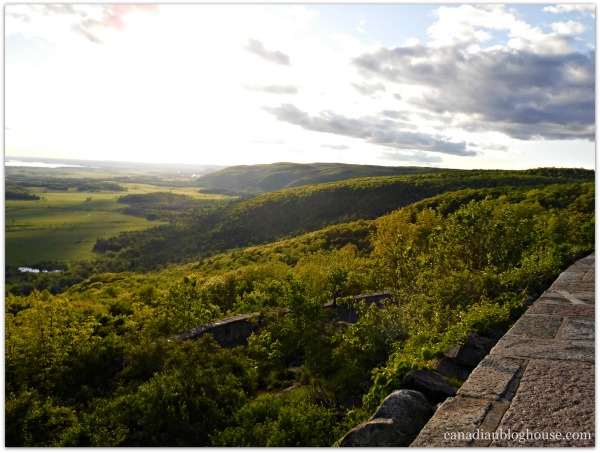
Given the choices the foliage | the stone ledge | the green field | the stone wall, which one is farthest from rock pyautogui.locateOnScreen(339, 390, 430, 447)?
the green field

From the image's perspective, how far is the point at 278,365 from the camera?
11734 mm

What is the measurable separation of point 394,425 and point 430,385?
3.10ft

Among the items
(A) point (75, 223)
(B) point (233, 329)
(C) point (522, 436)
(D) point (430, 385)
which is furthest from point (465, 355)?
(A) point (75, 223)

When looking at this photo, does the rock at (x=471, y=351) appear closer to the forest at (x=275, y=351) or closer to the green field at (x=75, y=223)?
the forest at (x=275, y=351)

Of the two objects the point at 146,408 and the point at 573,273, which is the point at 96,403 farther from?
the point at 573,273

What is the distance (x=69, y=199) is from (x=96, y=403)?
291 ft

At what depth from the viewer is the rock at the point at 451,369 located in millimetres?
5949

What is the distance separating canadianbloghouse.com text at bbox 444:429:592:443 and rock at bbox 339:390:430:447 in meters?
0.94

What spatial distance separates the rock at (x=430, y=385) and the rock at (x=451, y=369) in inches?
15.7

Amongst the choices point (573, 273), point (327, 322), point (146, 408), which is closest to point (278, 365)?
point (327, 322)

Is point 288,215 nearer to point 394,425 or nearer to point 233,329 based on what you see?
point 233,329

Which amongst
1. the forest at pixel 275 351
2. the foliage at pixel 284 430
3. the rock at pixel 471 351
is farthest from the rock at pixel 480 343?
the foliage at pixel 284 430

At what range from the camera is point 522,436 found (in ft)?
11.7

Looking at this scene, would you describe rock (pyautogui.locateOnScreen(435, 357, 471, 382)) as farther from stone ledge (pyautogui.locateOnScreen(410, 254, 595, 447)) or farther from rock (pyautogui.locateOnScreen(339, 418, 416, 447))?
rock (pyautogui.locateOnScreen(339, 418, 416, 447))
